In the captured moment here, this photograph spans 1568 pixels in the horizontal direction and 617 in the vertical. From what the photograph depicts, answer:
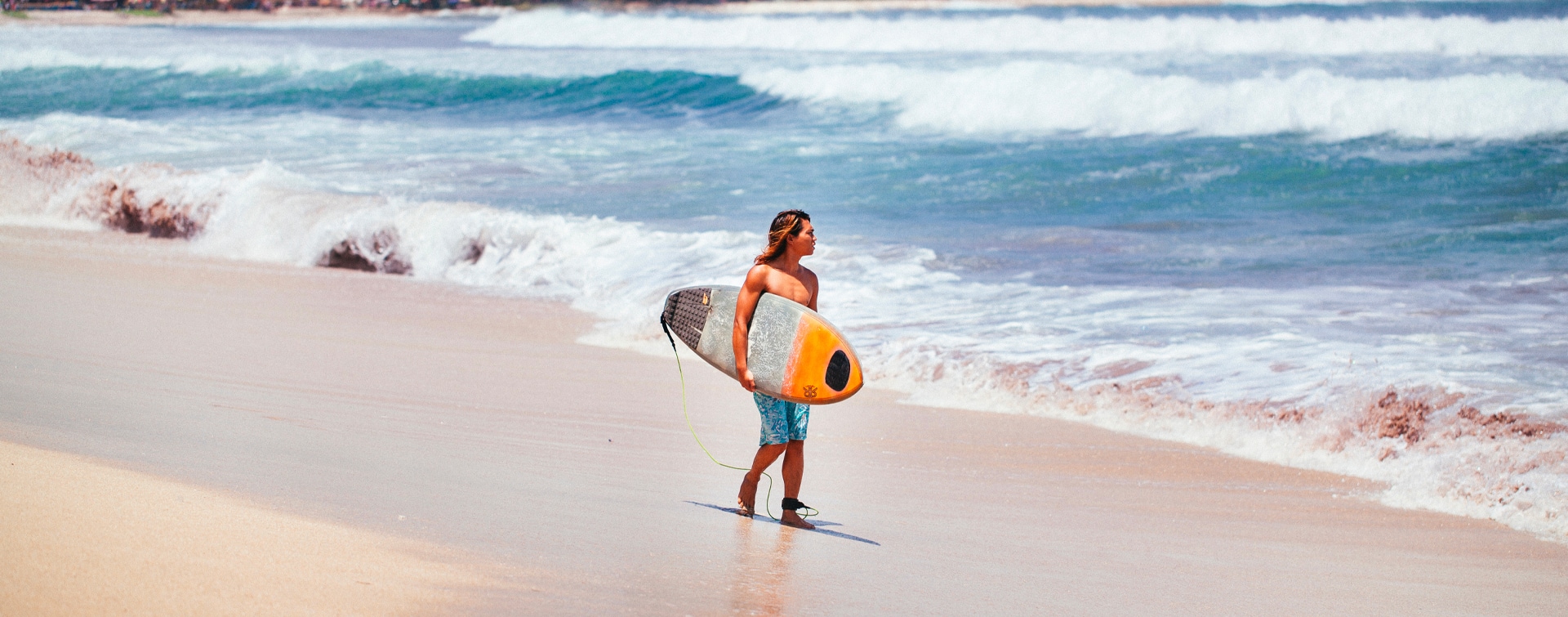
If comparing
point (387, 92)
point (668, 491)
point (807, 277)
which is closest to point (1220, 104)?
point (807, 277)

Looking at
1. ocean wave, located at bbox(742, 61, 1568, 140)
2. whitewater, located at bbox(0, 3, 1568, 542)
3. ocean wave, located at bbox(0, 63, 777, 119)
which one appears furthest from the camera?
ocean wave, located at bbox(0, 63, 777, 119)

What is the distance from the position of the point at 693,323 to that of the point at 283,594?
1.99 m

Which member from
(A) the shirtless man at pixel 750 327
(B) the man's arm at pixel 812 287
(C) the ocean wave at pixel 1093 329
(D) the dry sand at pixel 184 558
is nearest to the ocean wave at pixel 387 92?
(C) the ocean wave at pixel 1093 329

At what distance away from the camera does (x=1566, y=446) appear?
518 centimetres

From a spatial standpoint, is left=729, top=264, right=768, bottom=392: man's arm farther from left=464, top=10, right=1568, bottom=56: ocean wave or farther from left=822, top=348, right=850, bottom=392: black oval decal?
left=464, top=10, right=1568, bottom=56: ocean wave

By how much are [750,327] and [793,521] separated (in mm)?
665

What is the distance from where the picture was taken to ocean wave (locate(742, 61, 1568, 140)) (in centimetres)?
1714

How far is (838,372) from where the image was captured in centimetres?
407

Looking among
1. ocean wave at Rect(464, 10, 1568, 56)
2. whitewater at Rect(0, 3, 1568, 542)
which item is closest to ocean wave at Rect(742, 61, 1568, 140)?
whitewater at Rect(0, 3, 1568, 542)

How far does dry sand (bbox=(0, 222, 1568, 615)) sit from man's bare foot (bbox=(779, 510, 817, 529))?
7 centimetres

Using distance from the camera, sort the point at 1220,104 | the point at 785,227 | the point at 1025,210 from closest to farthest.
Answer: the point at 785,227 → the point at 1025,210 → the point at 1220,104

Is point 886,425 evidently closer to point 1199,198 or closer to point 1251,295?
point 1251,295

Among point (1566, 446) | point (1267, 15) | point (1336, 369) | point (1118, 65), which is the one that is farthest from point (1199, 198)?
point (1267, 15)

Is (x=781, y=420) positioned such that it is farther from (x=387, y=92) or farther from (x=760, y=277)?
(x=387, y=92)
